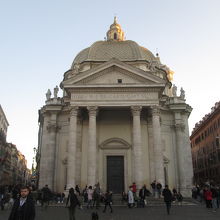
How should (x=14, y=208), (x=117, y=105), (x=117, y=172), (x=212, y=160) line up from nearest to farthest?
(x=14, y=208), (x=117, y=105), (x=117, y=172), (x=212, y=160)

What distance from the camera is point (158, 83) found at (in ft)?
86.9

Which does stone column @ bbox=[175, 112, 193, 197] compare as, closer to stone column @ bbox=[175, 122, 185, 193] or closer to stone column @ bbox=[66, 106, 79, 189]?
stone column @ bbox=[175, 122, 185, 193]

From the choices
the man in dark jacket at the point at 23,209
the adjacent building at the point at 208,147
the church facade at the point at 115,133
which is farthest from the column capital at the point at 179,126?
the man in dark jacket at the point at 23,209

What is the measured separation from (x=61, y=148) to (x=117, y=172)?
266 inches

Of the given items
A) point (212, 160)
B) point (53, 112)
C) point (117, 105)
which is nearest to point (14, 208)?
point (117, 105)

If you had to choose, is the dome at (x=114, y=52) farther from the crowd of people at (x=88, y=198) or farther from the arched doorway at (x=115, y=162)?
the crowd of people at (x=88, y=198)

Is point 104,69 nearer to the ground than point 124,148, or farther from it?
farther from it

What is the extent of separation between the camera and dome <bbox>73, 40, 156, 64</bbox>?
35656 mm

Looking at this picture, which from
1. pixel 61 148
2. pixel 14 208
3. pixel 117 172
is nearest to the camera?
pixel 14 208

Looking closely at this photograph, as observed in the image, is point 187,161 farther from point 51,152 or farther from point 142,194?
point 51,152

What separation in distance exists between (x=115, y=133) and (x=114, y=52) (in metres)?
12.1

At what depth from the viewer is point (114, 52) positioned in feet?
119

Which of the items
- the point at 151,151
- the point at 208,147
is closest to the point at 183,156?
the point at 151,151

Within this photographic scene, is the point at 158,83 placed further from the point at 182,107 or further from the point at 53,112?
the point at 53,112
